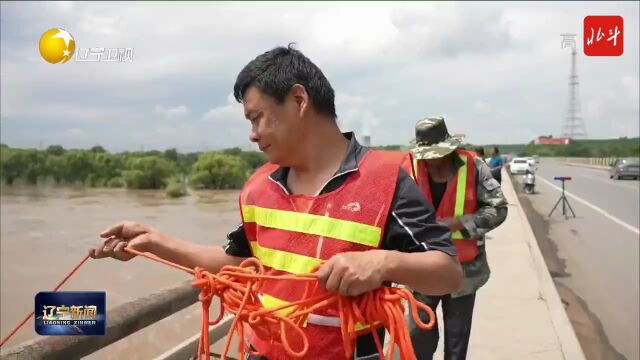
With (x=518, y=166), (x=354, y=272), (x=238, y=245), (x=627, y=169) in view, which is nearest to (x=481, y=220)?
(x=238, y=245)

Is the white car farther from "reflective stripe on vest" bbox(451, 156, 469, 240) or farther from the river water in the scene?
"reflective stripe on vest" bbox(451, 156, 469, 240)

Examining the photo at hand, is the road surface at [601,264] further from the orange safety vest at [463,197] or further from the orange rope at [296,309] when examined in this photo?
the orange rope at [296,309]

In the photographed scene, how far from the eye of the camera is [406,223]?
142 cm

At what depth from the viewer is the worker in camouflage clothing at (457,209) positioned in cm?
295

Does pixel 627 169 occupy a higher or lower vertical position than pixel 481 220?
higher

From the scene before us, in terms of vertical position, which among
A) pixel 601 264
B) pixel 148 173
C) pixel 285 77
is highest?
pixel 285 77

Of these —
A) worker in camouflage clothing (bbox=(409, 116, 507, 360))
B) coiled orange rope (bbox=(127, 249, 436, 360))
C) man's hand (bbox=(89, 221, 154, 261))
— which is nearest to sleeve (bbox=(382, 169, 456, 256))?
coiled orange rope (bbox=(127, 249, 436, 360))

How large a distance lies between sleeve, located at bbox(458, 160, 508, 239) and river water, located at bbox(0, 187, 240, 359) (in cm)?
251

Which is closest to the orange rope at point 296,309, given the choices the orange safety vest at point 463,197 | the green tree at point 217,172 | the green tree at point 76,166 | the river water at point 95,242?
the orange safety vest at point 463,197

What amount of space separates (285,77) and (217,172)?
138ft

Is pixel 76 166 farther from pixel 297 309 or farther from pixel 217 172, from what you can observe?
pixel 297 309

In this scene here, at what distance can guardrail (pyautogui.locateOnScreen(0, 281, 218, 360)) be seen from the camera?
5.98 feet

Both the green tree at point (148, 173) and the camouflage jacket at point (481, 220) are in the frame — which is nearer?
the camouflage jacket at point (481, 220)

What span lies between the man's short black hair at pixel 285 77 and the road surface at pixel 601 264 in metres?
4.11
